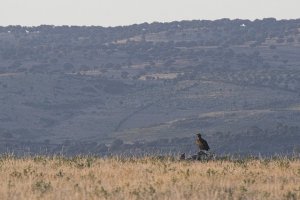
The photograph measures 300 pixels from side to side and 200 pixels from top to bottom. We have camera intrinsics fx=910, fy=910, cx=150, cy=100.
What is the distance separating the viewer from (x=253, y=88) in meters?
150

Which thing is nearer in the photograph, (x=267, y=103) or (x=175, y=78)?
(x=267, y=103)

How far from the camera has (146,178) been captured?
18.9 metres

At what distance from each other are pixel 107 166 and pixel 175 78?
147057 millimetres

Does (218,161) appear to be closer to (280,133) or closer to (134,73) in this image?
(280,133)

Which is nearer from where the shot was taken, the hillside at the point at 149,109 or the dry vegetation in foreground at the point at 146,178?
the dry vegetation in foreground at the point at 146,178

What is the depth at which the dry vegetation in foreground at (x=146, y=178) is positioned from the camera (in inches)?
656

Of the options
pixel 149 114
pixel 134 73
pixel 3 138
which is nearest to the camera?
pixel 3 138

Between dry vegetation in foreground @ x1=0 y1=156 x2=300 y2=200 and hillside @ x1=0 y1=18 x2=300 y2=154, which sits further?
hillside @ x1=0 y1=18 x2=300 y2=154

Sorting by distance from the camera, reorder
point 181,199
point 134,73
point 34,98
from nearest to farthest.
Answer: point 181,199
point 34,98
point 134,73

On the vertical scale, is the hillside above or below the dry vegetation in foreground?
below

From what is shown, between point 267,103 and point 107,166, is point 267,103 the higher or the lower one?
the lower one

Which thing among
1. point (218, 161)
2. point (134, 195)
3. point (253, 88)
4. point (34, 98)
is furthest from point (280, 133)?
Result: point (134, 195)

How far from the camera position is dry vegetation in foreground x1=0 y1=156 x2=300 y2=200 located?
16672mm

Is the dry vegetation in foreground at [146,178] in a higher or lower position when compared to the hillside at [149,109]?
higher
